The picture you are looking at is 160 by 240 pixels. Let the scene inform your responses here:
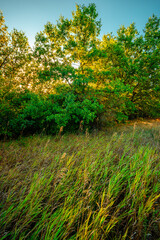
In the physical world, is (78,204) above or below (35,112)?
below

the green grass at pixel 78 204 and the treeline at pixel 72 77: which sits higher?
the treeline at pixel 72 77

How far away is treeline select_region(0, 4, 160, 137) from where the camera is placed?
548 cm

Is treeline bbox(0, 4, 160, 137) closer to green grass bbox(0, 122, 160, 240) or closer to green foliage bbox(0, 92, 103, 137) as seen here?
green foliage bbox(0, 92, 103, 137)

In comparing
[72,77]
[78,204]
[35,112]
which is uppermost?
[72,77]

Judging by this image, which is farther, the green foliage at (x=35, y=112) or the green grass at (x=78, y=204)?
the green foliage at (x=35, y=112)

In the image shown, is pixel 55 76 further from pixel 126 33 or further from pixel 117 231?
pixel 126 33

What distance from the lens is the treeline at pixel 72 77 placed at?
5484mm

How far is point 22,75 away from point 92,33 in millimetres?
9346

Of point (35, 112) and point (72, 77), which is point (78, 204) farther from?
point (72, 77)

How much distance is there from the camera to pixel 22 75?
1227 centimetres

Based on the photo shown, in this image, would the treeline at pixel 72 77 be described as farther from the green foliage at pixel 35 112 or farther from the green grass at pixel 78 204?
the green grass at pixel 78 204

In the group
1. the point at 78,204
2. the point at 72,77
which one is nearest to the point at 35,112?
the point at 72,77

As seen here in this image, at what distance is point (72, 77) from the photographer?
19.6 feet

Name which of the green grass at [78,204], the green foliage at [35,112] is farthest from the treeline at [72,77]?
the green grass at [78,204]
